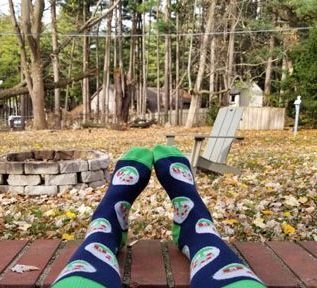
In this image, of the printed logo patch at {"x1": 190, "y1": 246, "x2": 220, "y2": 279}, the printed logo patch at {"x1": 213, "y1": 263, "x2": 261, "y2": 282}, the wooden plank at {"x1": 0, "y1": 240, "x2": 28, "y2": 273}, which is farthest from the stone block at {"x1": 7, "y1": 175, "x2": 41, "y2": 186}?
the printed logo patch at {"x1": 213, "y1": 263, "x2": 261, "y2": 282}

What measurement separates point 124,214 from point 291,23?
53.4ft

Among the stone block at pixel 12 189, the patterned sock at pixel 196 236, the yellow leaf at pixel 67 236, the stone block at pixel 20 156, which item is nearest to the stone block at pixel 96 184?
the stone block at pixel 12 189

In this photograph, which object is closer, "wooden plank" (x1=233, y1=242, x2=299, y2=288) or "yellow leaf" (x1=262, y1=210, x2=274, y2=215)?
"wooden plank" (x1=233, y1=242, x2=299, y2=288)

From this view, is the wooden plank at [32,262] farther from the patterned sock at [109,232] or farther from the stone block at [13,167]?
the stone block at [13,167]

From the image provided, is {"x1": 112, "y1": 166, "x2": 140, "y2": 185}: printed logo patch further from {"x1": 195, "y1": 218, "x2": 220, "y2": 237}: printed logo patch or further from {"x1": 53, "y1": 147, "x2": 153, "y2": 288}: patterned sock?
{"x1": 195, "y1": 218, "x2": 220, "y2": 237}: printed logo patch

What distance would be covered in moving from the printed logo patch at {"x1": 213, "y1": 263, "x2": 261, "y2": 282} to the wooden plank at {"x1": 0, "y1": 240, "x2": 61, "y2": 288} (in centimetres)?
39

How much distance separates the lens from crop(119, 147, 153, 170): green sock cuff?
1.24 meters

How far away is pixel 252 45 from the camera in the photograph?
1658 cm

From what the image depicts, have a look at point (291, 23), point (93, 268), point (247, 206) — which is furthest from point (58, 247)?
point (291, 23)

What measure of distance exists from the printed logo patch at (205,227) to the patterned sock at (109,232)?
0.20 m

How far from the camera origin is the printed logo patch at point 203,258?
2.98 ft

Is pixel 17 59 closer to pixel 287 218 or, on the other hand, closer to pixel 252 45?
pixel 252 45

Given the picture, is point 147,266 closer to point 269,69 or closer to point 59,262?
point 59,262

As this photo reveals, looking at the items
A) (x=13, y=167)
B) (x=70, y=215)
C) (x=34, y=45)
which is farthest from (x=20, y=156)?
(x=34, y=45)
